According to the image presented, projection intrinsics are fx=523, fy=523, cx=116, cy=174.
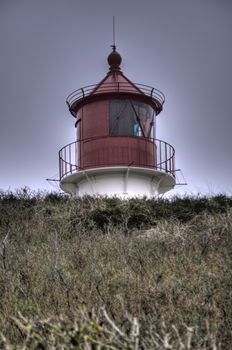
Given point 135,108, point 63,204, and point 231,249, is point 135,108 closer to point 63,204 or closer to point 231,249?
point 63,204

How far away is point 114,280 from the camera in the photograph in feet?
16.2

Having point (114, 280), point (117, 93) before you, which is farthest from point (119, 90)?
point (114, 280)

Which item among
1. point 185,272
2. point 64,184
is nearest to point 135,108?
point 64,184

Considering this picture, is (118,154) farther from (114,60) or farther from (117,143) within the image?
(114,60)

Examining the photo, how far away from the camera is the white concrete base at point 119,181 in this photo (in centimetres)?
1437

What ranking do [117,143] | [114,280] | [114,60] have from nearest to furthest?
1. [114,280]
2. [117,143]
3. [114,60]

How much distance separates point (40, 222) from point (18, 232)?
0.90m

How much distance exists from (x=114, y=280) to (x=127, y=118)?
9.82 meters

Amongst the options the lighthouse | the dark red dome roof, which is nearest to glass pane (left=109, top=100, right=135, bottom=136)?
the lighthouse

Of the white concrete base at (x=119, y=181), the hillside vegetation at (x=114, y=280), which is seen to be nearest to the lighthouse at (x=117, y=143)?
the white concrete base at (x=119, y=181)

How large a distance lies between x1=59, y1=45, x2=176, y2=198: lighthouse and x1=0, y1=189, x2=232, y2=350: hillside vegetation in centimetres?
310

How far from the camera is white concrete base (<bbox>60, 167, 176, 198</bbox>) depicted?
14367 mm

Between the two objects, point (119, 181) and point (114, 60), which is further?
point (114, 60)

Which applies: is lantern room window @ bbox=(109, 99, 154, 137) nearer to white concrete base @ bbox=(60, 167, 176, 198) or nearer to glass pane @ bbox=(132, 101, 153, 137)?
glass pane @ bbox=(132, 101, 153, 137)
